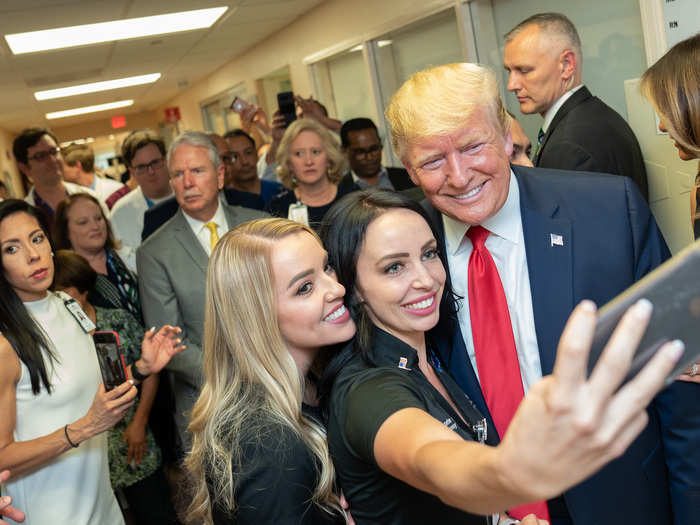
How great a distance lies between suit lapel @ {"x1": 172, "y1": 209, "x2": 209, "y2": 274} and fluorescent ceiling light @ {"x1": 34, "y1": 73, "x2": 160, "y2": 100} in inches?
274

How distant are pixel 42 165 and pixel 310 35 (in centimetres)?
320

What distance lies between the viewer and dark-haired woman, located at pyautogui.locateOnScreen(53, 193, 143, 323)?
3.21 m

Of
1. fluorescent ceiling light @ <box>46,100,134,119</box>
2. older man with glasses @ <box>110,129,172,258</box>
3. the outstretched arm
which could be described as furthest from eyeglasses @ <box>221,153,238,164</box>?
fluorescent ceiling light @ <box>46,100,134,119</box>

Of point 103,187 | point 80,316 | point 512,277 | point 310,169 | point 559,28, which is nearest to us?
point 512,277

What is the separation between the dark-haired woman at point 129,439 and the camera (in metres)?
2.82

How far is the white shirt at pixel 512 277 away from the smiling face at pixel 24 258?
136cm

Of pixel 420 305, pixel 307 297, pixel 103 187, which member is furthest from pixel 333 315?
pixel 103 187

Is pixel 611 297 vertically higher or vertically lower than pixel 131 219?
lower

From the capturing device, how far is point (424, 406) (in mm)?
1066

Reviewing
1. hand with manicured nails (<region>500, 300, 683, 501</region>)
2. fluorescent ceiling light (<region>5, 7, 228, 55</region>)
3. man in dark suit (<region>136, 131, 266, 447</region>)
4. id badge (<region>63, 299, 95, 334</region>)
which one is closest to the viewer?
hand with manicured nails (<region>500, 300, 683, 501</region>)

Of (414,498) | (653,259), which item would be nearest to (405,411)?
(414,498)

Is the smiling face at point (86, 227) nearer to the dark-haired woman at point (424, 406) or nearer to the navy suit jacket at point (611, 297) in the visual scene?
the dark-haired woman at point (424, 406)

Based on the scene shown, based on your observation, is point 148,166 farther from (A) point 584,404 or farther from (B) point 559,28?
(A) point 584,404

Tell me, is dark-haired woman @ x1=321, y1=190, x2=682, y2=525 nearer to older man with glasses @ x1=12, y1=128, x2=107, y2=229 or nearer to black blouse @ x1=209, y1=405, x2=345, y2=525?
black blouse @ x1=209, y1=405, x2=345, y2=525
